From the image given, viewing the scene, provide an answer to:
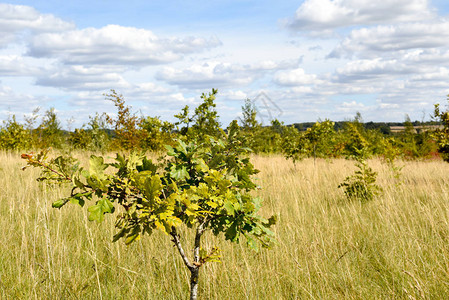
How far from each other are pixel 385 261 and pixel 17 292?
314cm

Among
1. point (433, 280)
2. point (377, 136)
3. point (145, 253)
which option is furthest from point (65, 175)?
point (377, 136)

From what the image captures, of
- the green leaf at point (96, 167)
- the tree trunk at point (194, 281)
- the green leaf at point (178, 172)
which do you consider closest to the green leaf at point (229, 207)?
the green leaf at point (178, 172)

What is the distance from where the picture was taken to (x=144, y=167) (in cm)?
182

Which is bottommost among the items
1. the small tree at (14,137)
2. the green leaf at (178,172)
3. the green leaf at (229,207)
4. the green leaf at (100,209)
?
the green leaf at (229,207)

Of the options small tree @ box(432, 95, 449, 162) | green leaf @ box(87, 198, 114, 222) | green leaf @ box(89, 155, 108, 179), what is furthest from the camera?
small tree @ box(432, 95, 449, 162)

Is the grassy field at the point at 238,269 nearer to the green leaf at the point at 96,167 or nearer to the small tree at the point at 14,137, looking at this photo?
the green leaf at the point at 96,167

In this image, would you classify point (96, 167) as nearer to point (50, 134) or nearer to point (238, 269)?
point (238, 269)

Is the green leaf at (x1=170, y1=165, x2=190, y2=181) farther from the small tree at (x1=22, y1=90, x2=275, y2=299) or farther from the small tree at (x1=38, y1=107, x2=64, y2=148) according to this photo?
the small tree at (x1=38, y1=107, x2=64, y2=148)

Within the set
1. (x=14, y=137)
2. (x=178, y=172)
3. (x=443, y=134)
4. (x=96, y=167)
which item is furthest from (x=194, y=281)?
(x=14, y=137)

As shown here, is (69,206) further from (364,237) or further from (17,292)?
(364,237)

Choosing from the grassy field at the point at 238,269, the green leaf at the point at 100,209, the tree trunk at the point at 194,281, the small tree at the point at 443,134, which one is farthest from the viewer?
the small tree at the point at 443,134

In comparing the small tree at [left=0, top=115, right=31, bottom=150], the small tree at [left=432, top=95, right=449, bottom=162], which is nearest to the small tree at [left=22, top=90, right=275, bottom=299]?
the small tree at [left=432, top=95, right=449, bottom=162]

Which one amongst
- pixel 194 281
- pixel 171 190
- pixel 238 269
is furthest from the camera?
pixel 238 269

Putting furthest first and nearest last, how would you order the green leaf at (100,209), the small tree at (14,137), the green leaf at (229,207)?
1. the small tree at (14,137)
2. the green leaf at (229,207)
3. the green leaf at (100,209)
